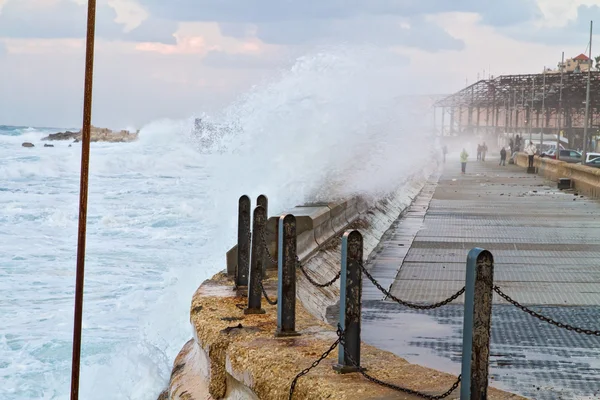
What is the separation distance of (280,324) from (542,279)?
20.1 ft

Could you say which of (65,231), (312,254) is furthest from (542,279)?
(65,231)

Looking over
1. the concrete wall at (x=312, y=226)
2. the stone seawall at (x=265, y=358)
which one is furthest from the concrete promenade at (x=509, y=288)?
the stone seawall at (x=265, y=358)

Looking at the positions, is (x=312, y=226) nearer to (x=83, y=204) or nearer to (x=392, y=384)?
(x=83, y=204)

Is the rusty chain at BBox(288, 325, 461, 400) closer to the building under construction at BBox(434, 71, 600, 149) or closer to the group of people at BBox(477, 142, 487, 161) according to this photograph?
the group of people at BBox(477, 142, 487, 161)

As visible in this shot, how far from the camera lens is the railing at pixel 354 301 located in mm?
4770

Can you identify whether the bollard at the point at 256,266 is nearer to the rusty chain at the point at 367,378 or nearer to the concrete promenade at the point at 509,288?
the concrete promenade at the point at 509,288

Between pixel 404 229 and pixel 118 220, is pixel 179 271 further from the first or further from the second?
pixel 118 220

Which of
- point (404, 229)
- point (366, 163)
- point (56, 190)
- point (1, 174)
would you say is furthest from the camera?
point (1, 174)

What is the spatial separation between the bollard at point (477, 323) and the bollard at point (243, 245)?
3887 millimetres

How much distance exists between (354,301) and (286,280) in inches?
43.0

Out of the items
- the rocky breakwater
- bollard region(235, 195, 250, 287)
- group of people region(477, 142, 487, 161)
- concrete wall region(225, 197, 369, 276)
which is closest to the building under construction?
group of people region(477, 142, 487, 161)

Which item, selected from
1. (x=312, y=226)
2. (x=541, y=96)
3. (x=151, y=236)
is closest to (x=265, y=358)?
(x=312, y=226)

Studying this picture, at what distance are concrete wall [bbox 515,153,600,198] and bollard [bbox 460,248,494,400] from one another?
81.0 feet

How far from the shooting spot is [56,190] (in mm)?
41938
